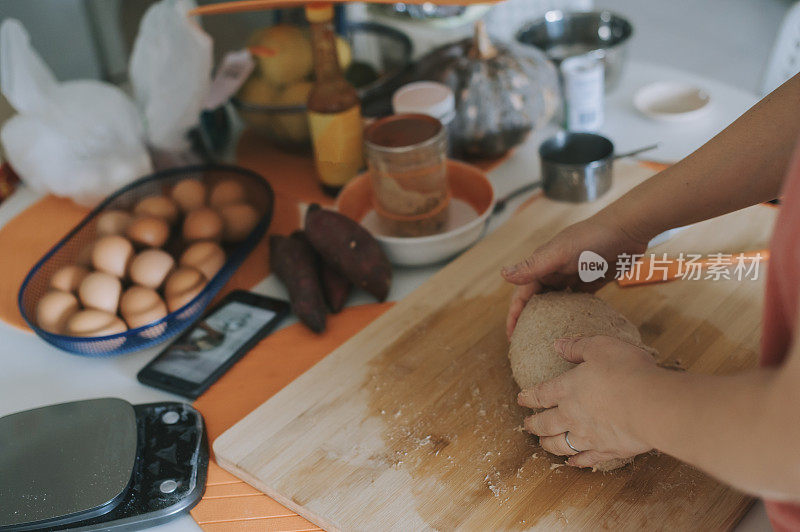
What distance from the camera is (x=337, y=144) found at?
1431mm

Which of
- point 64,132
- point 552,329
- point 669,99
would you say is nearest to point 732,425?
point 552,329

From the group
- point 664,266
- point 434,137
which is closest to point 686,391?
point 664,266

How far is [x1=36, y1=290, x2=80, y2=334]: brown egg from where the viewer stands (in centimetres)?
113

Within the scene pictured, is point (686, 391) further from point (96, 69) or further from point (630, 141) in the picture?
point (96, 69)

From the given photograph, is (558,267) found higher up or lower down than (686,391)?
lower down

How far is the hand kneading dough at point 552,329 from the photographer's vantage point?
0.93 meters

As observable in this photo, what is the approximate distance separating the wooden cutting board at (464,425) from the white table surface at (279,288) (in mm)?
97

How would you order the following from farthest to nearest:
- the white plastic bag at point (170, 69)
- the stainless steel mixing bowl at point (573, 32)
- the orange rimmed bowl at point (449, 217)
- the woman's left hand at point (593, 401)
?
the stainless steel mixing bowl at point (573, 32) < the white plastic bag at point (170, 69) < the orange rimmed bowl at point (449, 217) < the woman's left hand at point (593, 401)

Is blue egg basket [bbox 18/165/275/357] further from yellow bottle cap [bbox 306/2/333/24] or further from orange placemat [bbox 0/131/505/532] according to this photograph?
yellow bottle cap [bbox 306/2/333/24]

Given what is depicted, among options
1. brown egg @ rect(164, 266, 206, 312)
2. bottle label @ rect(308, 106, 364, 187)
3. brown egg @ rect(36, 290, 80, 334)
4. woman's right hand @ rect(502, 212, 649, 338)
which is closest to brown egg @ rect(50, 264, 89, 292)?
brown egg @ rect(36, 290, 80, 334)

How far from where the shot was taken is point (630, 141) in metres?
1.56

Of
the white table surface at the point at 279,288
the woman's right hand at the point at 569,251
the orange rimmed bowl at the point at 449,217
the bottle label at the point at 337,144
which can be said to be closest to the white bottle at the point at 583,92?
the white table surface at the point at 279,288

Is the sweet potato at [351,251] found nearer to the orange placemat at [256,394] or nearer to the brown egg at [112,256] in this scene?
the orange placemat at [256,394]

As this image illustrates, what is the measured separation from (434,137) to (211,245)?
17.6 inches
